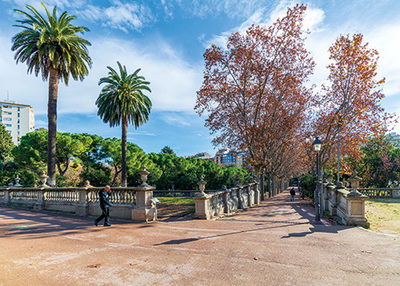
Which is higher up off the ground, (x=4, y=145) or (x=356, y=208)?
(x=4, y=145)

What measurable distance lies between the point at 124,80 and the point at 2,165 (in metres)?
27.7

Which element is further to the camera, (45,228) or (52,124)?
(52,124)

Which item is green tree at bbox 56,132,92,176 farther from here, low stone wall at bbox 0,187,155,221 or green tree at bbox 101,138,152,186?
low stone wall at bbox 0,187,155,221

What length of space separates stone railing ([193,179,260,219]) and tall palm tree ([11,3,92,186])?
13.6 m

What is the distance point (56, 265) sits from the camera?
5.56m

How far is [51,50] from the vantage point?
19547 mm

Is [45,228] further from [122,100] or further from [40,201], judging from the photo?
[122,100]

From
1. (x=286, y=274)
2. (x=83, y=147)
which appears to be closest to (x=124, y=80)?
(x=83, y=147)

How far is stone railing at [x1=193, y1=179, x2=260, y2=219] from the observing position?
12383 mm

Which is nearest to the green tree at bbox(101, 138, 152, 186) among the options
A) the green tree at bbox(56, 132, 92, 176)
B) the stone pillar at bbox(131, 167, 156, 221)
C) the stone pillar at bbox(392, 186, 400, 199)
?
the green tree at bbox(56, 132, 92, 176)

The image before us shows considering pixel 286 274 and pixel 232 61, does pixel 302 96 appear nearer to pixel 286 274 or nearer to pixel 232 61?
pixel 232 61

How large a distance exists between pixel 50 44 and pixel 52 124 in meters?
6.63

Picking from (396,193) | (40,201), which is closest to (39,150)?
(40,201)

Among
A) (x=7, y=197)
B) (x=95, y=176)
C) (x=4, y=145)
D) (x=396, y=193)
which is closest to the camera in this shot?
(x=7, y=197)
